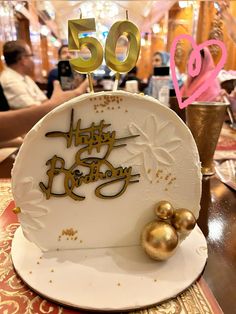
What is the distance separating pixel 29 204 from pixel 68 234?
8 centimetres

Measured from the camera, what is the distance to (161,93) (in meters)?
1.54

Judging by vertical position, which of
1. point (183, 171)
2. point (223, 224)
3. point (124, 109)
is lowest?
point (223, 224)

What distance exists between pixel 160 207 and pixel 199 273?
0.35 ft

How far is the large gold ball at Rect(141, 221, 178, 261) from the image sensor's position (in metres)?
0.41

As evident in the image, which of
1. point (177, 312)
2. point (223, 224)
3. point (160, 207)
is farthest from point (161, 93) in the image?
point (177, 312)

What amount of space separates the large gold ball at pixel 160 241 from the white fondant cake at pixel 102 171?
52mm

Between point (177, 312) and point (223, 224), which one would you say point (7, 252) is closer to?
point (177, 312)

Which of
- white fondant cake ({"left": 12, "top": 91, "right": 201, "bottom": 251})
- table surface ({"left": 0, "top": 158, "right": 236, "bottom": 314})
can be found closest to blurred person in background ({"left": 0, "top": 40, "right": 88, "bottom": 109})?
table surface ({"left": 0, "top": 158, "right": 236, "bottom": 314})

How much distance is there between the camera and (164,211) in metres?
0.44

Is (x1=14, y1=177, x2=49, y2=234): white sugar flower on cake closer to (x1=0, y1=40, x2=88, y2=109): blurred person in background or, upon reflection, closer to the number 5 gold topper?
the number 5 gold topper

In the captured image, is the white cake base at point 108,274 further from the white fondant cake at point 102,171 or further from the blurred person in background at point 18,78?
the blurred person in background at point 18,78

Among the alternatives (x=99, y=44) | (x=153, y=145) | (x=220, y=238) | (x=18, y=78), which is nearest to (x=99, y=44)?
(x=99, y=44)

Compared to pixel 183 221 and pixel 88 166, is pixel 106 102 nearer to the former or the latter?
pixel 88 166

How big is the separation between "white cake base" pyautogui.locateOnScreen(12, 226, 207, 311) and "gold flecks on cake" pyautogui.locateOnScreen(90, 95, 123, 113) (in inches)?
9.1
